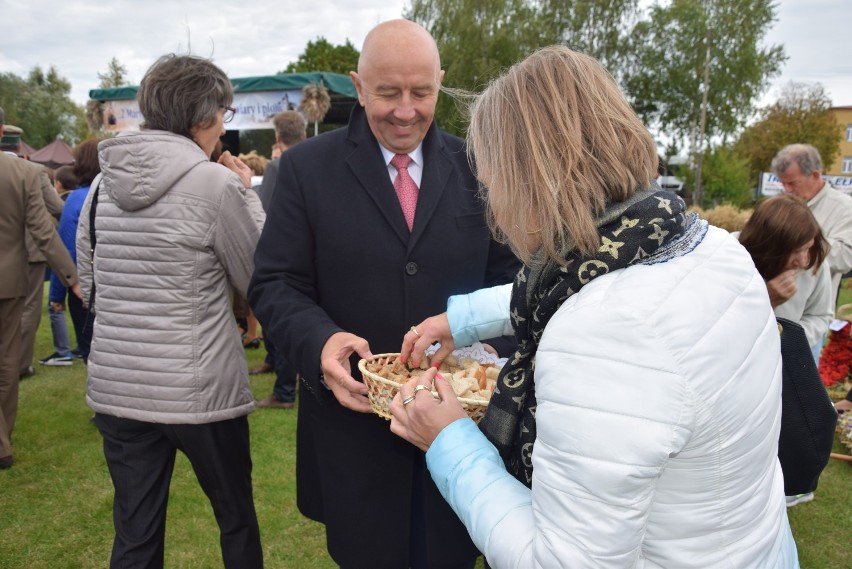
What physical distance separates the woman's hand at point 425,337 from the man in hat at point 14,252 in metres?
3.69

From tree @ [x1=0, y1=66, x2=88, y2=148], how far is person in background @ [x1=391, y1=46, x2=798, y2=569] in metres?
51.4

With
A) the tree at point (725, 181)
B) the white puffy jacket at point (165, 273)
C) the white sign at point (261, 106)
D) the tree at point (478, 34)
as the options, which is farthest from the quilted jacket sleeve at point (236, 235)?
the tree at point (725, 181)

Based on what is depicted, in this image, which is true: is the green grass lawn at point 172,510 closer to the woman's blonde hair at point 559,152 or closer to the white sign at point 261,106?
the woman's blonde hair at point 559,152

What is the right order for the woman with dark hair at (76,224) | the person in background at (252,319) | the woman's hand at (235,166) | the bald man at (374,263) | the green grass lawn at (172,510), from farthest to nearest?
1. the person in background at (252,319)
2. the woman with dark hair at (76,224)
3. the green grass lawn at (172,510)
4. the woman's hand at (235,166)
5. the bald man at (374,263)

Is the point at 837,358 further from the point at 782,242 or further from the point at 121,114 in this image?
the point at 121,114

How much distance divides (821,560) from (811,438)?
84.7 inches

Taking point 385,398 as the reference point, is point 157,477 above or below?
below

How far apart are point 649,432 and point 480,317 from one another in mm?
894

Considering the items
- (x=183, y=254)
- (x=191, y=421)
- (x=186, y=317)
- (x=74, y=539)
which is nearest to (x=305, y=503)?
(x=191, y=421)

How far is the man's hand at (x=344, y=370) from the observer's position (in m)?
1.82

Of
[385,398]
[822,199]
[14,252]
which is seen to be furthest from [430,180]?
[822,199]

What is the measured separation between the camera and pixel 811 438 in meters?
1.83

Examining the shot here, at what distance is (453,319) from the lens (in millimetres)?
1867

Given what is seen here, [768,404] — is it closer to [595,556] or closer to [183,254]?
[595,556]
